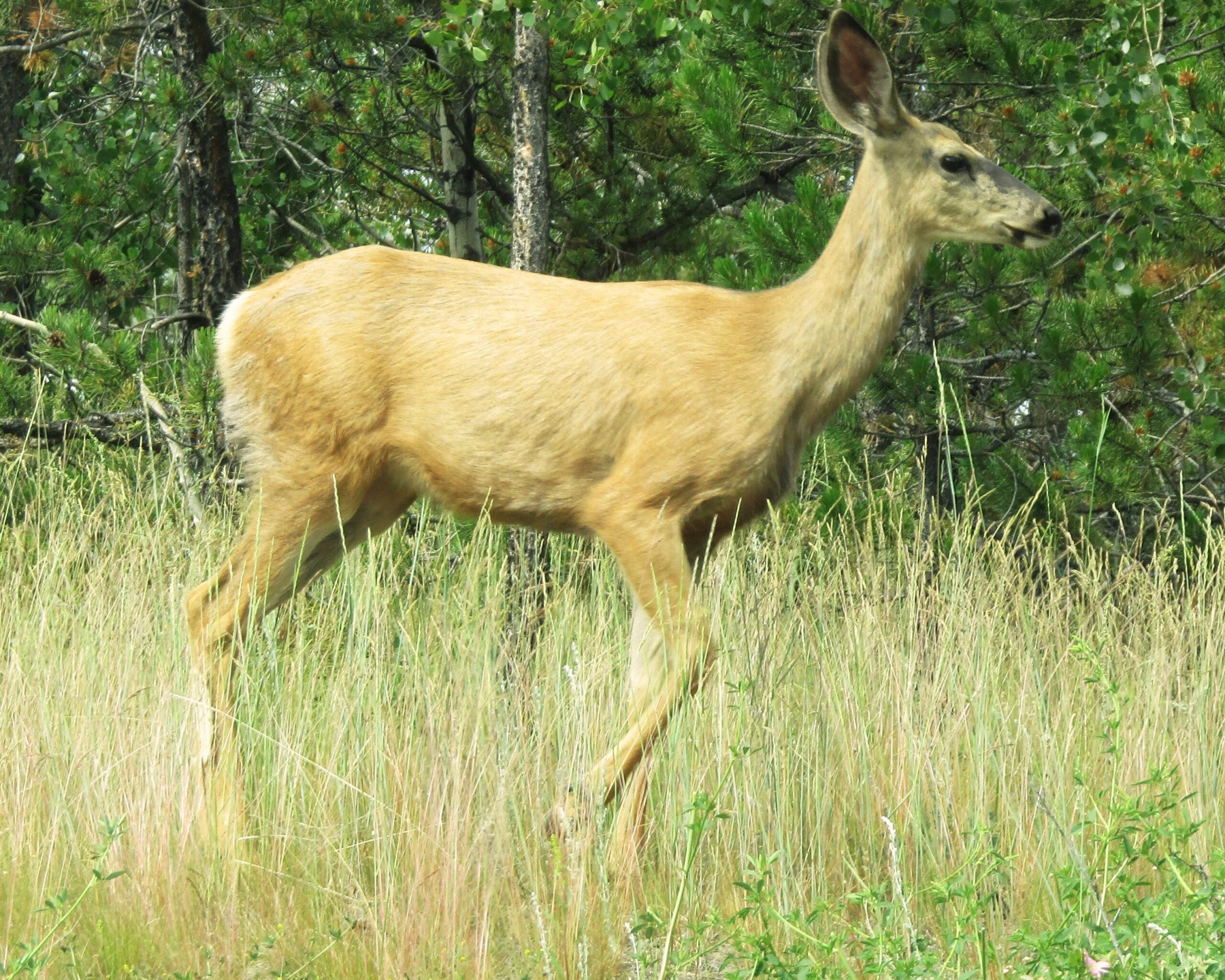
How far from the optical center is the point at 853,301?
4844 mm

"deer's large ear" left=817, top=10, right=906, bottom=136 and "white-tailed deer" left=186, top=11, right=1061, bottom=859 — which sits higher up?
"deer's large ear" left=817, top=10, right=906, bottom=136

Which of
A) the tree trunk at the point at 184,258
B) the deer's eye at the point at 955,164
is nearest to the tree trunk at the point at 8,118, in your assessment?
the tree trunk at the point at 184,258

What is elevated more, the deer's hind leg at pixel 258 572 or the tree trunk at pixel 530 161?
the tree trunk at pixel 530 161

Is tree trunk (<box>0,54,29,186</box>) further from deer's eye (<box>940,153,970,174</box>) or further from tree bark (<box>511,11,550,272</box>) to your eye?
deer's eye (<box>940,153,970,174</box>)

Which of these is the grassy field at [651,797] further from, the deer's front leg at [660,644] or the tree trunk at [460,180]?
the tree trunk at [460,180]

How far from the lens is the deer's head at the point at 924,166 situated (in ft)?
16.0

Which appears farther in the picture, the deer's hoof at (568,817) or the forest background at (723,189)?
the forest background at (723,189)

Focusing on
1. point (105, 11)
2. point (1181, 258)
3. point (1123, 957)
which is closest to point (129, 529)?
point (105, 11)

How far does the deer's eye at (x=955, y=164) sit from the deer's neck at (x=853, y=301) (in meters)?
0.16

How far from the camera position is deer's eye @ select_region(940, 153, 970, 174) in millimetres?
4914

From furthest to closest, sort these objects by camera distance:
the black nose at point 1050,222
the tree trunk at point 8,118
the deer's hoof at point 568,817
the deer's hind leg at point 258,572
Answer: the tree trunk at point 8,118, the deer's hind leg at point 258,572, the black nose at point 1050,222, the deer's hoof at point 568,817

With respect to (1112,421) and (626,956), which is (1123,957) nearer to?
(626,956)

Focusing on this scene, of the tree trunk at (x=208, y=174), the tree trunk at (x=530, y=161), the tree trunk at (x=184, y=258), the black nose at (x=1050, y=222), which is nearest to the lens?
the black nose at (x=1050, y=222)

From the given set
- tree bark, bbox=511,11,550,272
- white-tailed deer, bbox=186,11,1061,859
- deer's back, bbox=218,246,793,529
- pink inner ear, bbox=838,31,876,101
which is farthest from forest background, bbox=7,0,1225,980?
pink inner ear, bbox=838,31,876,101
